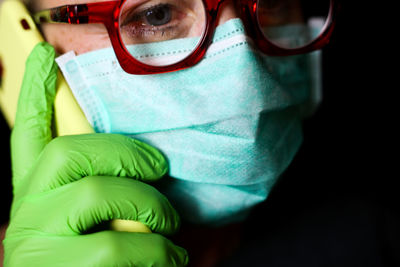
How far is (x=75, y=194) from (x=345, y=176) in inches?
58.0

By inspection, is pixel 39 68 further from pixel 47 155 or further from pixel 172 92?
pixel 172 92

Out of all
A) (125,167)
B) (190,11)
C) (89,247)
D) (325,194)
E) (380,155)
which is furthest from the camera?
(380,155)

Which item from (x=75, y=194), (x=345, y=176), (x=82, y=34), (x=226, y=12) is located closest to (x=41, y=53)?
(x=82, y=34)

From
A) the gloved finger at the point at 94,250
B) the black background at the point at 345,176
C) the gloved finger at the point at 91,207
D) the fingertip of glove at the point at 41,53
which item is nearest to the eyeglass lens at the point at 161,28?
the fingertip of glove at the point at 41,53

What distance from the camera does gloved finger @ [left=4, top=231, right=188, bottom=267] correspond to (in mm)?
719

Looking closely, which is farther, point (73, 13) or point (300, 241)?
point (300, 241)

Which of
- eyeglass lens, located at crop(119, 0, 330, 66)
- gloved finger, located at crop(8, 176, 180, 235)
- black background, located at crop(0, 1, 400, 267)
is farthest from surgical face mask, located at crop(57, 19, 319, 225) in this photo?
black background, located at crop(0, 1, 400, 267)

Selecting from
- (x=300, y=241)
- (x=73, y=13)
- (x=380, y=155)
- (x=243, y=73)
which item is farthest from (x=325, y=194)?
(x=73, y=13)

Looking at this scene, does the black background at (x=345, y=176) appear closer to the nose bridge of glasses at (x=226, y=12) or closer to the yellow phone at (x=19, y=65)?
the yellow phone at (x=19, y=65)

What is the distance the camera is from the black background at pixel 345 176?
1429mm

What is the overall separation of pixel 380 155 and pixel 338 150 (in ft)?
0.74

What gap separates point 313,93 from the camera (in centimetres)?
146

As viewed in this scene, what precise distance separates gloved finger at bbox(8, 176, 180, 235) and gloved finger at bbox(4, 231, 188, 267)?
0.10 ft

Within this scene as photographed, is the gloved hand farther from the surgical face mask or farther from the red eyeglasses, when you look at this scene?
the red eyeglasses
